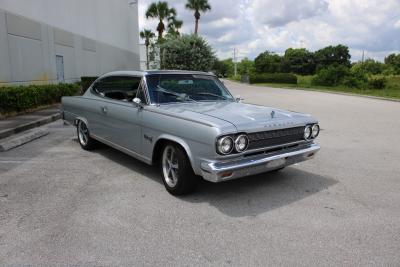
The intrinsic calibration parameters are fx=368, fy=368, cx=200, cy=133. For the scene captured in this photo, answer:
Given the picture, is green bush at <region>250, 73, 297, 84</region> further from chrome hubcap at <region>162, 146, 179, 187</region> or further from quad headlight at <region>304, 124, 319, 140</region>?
chrome hubcap at <region>162, 146, 179, 187</region>

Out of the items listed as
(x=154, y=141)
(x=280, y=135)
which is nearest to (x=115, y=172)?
(x=154, y=141)

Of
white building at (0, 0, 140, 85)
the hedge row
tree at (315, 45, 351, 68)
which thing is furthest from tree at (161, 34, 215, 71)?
tree at (315, 45, 351, 68)

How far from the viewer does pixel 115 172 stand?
5.67 metres

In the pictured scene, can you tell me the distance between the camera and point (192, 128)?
4.25m

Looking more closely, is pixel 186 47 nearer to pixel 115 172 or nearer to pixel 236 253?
pixel 115 172

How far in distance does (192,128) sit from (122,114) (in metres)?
1.69

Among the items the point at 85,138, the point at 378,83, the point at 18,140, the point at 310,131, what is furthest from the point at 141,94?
the point at 378,83

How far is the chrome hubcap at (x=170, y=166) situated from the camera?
4.65 m

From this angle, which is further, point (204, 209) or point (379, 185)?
point (379, 185)

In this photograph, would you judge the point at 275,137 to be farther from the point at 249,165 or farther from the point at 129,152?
the point at 129,152

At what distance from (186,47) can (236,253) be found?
23811mm

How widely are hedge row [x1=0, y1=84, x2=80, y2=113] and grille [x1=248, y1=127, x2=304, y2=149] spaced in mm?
9335

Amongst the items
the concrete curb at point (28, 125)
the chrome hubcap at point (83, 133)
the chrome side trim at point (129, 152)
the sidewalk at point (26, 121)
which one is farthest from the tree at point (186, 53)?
the chrome side trim at point (129, 152)

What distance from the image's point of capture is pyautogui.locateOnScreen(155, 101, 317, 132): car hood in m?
4.28
